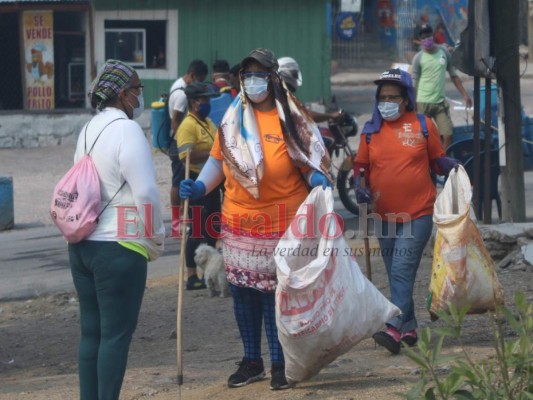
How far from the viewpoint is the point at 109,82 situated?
5039 millimetres

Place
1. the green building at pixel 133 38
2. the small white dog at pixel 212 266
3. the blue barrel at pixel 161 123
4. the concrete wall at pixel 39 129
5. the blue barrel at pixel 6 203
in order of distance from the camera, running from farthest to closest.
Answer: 1. the green building at pixel 133 38
2. the concrete wall at pixel 39 129
3. the blue barrel at pixel 6 203
4. the blue barrel at pixel 161 123
5. the small white dog at pixel 212 266

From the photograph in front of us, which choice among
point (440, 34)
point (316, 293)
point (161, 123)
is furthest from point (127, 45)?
point (316, 293)

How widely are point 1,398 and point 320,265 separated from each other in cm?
212

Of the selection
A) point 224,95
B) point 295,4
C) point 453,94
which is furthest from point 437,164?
point 453,94

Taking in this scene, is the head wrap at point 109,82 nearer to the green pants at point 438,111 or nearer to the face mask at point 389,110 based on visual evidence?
the face mask at point 389,110

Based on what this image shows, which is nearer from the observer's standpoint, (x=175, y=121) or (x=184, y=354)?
(x=184, y=354)

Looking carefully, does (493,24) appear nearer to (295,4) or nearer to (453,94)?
(295,4)

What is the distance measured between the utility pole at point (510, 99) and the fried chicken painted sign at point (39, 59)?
11.0m

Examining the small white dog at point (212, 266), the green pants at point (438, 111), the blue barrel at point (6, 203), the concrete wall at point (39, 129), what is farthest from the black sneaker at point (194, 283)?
the concrete wall at point (39, 129)

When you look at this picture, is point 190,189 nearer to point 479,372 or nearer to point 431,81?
point 479,372

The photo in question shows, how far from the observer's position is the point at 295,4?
1902 cm

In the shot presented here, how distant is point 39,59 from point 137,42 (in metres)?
1.74

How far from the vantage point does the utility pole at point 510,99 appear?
29.5 feet

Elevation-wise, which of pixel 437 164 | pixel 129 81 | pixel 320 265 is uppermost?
pixel 129 81
